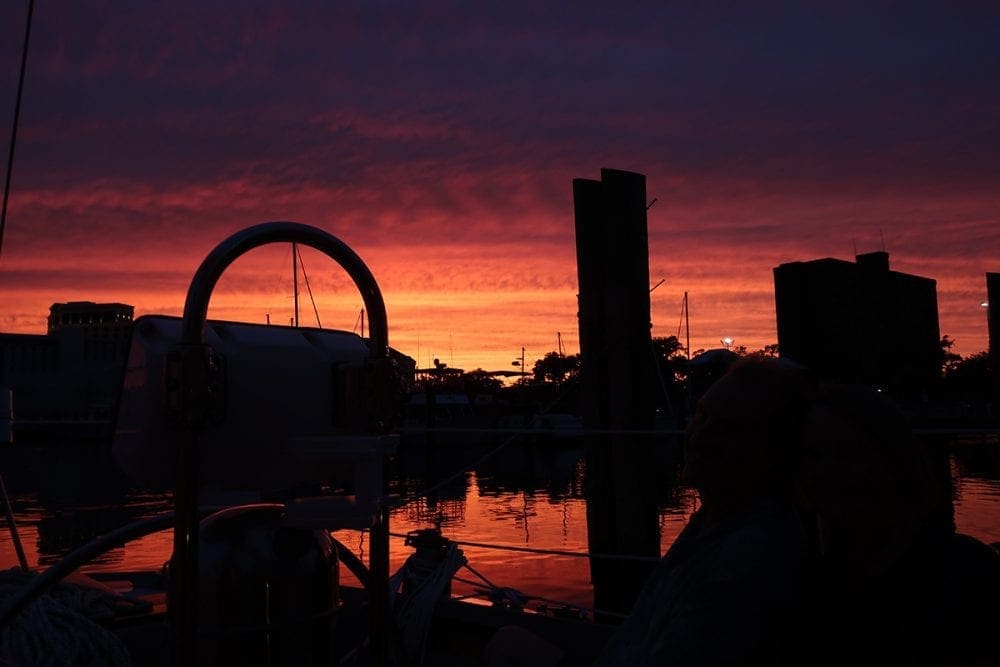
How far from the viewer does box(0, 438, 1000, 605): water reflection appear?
15.4 metres

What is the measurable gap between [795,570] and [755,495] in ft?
0.74

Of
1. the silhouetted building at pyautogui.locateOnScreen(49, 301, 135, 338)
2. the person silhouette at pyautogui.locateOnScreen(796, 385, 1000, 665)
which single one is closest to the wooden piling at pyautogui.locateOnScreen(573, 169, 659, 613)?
the person silhouette at pyautogui.locateOnScreen(796, 385, 1000, 665)

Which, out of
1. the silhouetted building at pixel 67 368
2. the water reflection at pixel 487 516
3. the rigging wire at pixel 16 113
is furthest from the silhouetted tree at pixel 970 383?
the rigging wire at pixel 16 113

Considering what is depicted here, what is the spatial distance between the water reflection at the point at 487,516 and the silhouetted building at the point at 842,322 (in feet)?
15.9

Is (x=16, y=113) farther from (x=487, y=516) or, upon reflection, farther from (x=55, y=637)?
(x=487, y=516)

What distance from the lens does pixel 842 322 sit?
4445 mm

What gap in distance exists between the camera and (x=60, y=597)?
9.59 ft

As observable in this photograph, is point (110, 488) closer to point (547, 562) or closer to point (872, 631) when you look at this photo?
point (547, 562)

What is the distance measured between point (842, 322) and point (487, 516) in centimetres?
2038

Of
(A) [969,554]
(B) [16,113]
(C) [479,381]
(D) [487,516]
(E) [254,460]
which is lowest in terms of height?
(D) [487,516]

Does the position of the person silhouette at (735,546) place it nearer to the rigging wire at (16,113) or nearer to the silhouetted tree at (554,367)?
the rigging wire at (16,113)

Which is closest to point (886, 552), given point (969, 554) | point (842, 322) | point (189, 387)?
point (969, 554)

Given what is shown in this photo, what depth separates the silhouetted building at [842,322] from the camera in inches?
Result: 169

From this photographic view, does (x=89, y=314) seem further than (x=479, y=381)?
Yes
